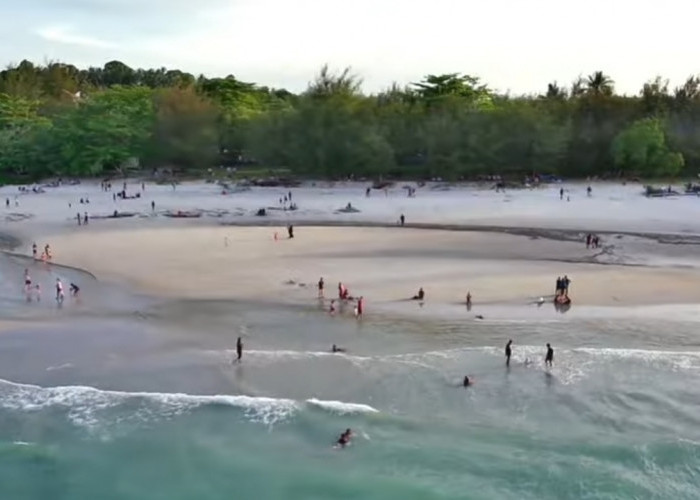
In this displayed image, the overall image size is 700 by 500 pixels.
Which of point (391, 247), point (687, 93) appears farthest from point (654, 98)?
point (391, 247)

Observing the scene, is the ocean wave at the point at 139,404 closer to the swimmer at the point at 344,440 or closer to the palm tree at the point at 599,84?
the swimmer at the point at 344,440

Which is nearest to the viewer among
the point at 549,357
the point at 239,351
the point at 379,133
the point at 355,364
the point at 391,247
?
the point at 549,357

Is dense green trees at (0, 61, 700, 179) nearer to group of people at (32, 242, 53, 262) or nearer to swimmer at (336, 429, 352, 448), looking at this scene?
group of people at (32, 242, 53, 262)

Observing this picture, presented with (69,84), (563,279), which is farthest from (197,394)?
(69,84)

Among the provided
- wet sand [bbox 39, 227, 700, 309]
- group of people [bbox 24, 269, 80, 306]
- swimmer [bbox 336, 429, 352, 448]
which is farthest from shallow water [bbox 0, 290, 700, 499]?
wet sand [bbox 39, 227, 700, 309]

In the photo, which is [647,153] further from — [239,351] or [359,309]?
[239,351]
